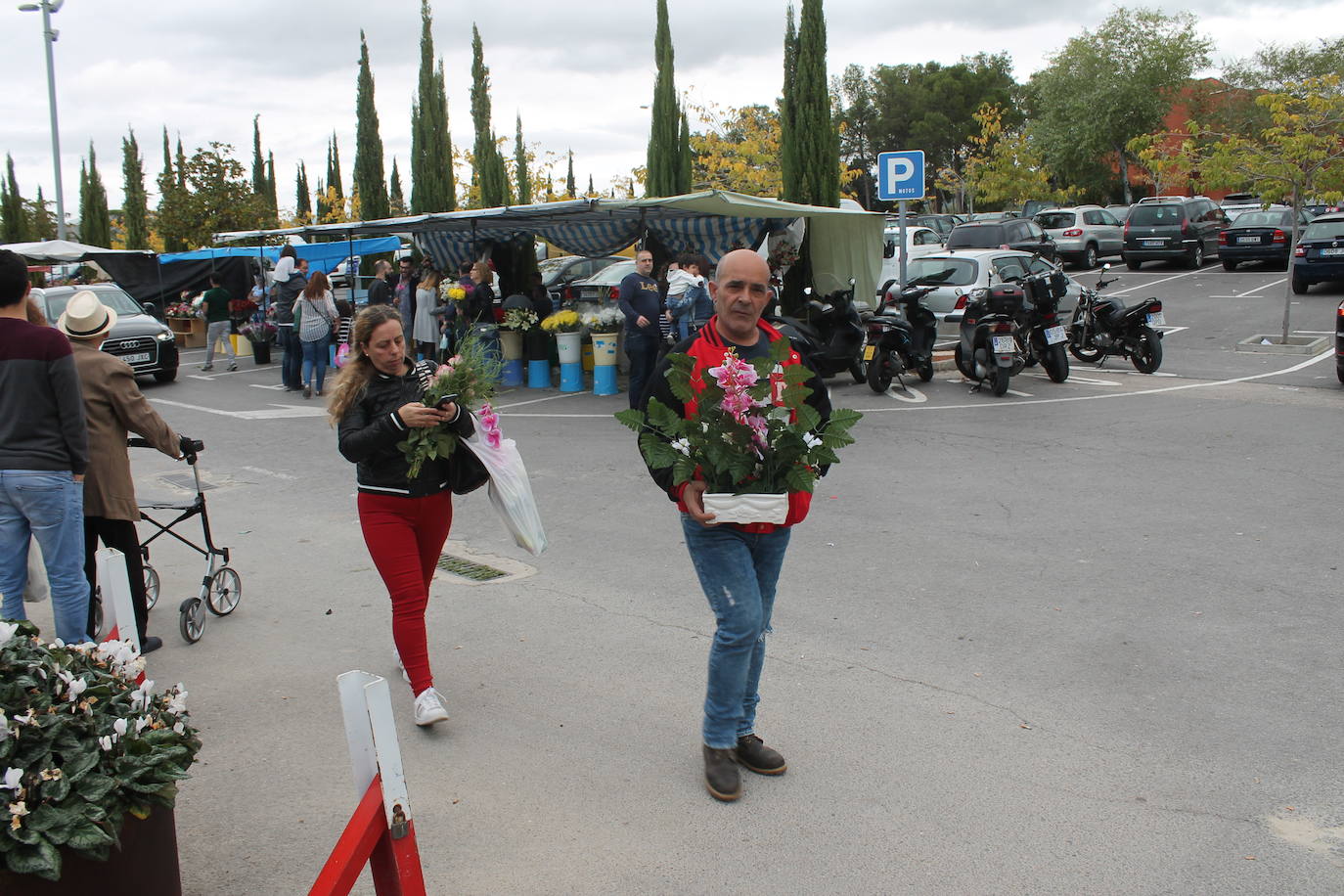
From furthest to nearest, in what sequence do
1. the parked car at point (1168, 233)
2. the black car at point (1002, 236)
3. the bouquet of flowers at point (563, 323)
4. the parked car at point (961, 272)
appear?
1. the parked car at point (1168, 233)
2. the black car at point (1002, 236)
3. the parked car at point (961, 272)
4. the bouquet of flowers at point (563, 323)

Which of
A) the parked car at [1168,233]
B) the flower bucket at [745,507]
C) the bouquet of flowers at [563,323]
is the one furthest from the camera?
the parked car at [1168,233]

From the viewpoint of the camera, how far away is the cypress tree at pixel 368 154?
3650 cm

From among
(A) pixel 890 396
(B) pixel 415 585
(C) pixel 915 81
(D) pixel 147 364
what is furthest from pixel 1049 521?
(C) pixel 915 81

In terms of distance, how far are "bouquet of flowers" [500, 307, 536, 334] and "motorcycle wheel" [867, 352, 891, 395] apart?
202 inches

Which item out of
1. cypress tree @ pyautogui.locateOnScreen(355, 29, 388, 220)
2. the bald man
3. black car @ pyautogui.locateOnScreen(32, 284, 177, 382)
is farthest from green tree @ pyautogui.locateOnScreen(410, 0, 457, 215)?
the bald man

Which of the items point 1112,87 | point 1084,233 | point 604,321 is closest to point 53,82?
point 604,321

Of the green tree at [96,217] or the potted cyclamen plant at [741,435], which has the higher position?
the green tree at [96,217]

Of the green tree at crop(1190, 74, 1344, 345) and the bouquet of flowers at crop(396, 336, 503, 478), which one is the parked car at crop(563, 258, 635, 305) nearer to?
the green tree at crop(1190, 74, 1344, 345)

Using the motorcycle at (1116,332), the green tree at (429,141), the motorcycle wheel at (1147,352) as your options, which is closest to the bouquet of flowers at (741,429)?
the motorcycle at (1116,332)

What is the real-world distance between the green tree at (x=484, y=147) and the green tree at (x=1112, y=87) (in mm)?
25316

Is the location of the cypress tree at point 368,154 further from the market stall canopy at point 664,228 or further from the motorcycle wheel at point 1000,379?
the motorcycle wheel at point 1000,379

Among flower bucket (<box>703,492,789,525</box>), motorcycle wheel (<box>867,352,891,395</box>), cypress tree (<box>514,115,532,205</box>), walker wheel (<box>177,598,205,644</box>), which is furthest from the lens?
cypress tree (<box>514,115,532,205</box>)

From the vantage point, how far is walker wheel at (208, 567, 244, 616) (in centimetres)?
599

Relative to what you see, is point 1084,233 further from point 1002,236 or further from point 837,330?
point 837,330
